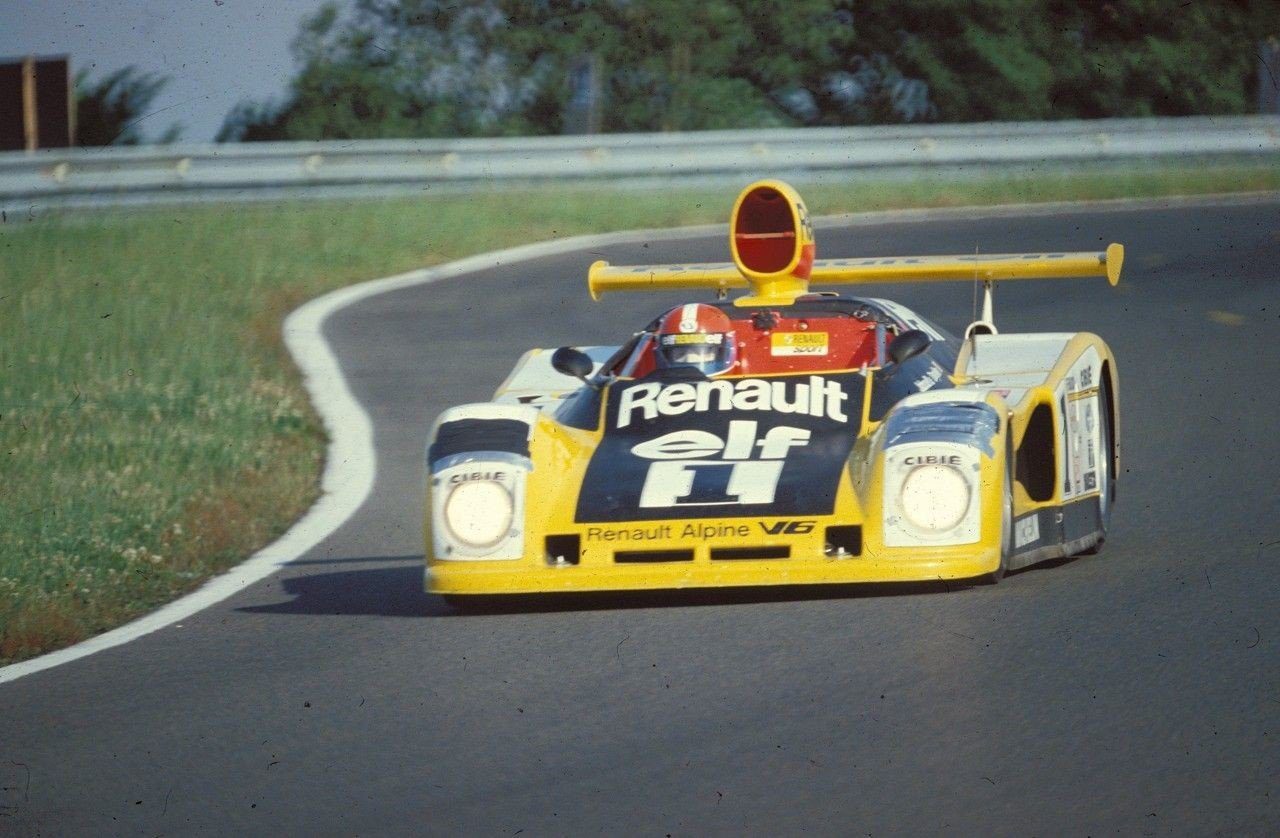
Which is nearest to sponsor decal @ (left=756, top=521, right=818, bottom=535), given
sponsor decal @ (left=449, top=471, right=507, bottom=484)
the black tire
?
sponsor decal @ (left=449, top=471, right=507, bottom=484)

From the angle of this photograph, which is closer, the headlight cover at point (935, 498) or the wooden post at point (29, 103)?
the headlight cover at point (935, 498)

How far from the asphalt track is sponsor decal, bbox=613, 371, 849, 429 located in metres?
0.74

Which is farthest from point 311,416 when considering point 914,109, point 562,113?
point 914,109

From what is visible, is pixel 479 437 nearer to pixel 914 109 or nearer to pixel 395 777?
pixel 395 777

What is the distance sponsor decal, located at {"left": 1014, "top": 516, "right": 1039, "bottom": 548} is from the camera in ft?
23.3

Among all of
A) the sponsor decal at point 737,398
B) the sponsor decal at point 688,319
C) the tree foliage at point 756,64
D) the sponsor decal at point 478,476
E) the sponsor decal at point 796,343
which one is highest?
the tree foliage at point 756,64

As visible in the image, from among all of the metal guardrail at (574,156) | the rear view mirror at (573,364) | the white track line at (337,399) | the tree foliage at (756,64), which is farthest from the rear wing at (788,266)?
the tree foliage at (756,64)

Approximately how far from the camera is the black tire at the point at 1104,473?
806cm

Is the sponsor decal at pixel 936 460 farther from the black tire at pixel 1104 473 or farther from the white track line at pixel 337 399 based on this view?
the white track line at pixel 337 399

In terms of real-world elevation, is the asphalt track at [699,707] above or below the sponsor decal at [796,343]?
below

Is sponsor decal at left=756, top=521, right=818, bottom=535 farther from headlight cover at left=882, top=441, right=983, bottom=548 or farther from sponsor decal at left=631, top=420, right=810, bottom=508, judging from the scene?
headlight cover at left=882, top=441, right=983, bottom=548

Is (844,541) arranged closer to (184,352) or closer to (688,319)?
(688,319)

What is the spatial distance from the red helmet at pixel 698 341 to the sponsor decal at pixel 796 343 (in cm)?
15

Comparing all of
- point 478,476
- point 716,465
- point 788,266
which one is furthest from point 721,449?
point 788,266
